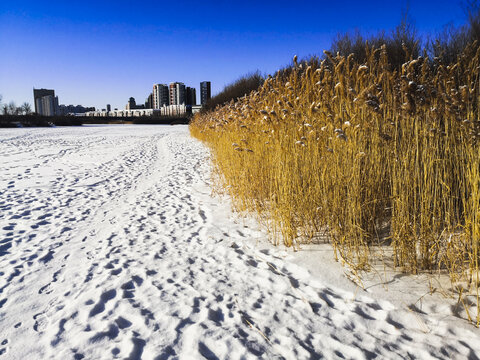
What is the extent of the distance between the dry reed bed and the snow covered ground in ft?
1.09

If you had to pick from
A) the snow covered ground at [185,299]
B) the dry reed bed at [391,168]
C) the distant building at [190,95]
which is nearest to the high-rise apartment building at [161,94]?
the distant building at [190,95]

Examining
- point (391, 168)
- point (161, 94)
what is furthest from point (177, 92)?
point (391, 168)

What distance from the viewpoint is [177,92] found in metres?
117

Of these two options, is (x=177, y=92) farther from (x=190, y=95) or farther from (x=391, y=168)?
(x=391, y=168)

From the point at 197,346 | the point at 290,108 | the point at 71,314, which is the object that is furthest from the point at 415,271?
the point at 71,314

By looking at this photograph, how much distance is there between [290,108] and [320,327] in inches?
83.3

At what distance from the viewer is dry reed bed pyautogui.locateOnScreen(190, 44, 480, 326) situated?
6.12 ft

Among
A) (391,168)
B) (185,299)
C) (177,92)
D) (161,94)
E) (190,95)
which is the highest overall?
(161,94)

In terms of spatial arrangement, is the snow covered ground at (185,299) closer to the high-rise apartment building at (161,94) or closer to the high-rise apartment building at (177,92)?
the high-rise apartment building at (177,92)

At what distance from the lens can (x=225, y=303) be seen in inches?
76.4

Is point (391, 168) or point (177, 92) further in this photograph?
point (177, 92)

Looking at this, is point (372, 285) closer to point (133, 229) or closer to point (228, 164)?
point (133, 229)

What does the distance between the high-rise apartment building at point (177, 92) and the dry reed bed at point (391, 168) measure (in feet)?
382

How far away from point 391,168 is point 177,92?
12251cm
